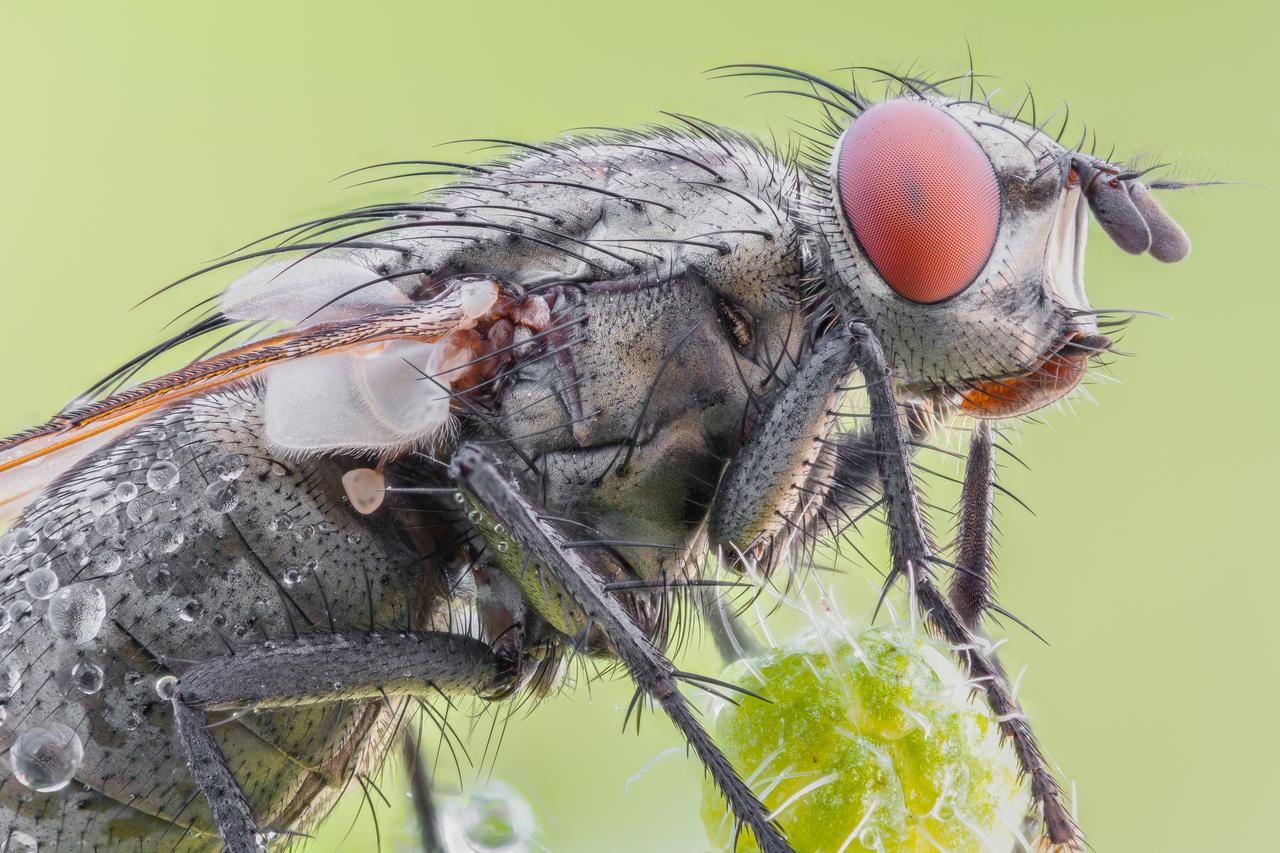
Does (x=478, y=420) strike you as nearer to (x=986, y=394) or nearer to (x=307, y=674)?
(x=307, y=674)

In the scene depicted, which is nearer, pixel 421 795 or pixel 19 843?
pixel 19 843

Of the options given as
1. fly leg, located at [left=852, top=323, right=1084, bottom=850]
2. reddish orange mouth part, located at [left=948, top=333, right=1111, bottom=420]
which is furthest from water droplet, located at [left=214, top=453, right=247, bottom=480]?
reddish orange mouth part, located at [left=948, top=333, right=1111, bottom=420]

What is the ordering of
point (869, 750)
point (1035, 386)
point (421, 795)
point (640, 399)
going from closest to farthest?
point (869, 750) < point (640, 399) < point (1035, 386) < point (421, 795)

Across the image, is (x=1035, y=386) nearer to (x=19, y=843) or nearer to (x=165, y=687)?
(x=165, y=687)

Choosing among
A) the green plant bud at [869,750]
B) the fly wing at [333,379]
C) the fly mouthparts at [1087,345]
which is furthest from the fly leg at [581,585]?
the fly mouthparts at [1087,345]

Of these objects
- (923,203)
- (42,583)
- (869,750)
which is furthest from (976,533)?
(42,583)

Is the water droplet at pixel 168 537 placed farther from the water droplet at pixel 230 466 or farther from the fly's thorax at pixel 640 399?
the fly's thorax at pixel 640 399
